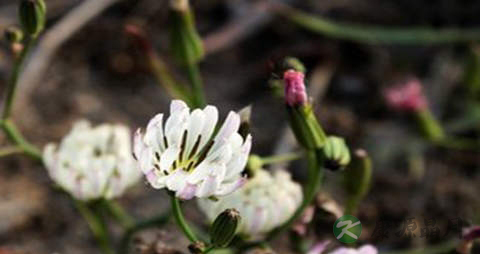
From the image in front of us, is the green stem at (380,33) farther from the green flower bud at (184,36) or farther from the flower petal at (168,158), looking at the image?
the flower petal at (168,158)

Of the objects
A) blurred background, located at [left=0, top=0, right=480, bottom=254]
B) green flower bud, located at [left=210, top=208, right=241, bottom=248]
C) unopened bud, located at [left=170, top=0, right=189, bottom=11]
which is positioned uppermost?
green flower bud, located at [left=210, top=208, right=241, bottom=248]

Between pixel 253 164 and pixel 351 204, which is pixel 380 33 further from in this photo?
pixel 253 164

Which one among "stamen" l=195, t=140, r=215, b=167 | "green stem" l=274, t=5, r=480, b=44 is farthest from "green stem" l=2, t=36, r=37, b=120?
"green stem" l=274, t=5, r=480, b=44

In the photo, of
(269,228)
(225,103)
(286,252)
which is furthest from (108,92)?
(269,228)

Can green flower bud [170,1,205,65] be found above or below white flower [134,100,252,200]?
below

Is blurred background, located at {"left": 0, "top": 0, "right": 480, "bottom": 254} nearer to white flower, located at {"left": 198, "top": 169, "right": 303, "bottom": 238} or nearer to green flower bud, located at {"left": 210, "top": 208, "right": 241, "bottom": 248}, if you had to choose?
white flower, located at {"left": 198, "top": 169, "right": 303, "bottom": 238}

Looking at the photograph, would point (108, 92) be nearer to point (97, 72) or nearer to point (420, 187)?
point (97, 72)
